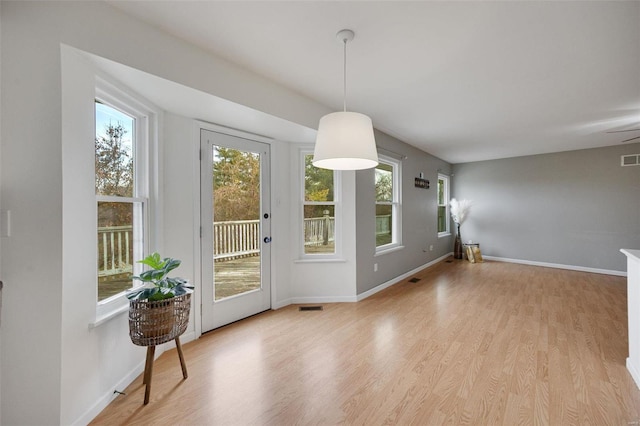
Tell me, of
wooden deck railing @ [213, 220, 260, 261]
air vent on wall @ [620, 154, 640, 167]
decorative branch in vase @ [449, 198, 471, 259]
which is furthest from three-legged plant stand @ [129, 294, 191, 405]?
air vent on wall @ [620, 154, 640, 167]

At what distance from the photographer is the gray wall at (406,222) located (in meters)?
3.85

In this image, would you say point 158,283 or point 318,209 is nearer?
point 158,283

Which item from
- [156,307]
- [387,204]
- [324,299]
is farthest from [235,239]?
[387,204]

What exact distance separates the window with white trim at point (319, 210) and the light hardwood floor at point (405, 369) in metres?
0.79

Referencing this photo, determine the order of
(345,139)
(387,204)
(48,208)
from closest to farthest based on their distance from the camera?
1. (48,208)
2. (345,139)
3. (387,204)

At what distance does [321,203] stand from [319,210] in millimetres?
102

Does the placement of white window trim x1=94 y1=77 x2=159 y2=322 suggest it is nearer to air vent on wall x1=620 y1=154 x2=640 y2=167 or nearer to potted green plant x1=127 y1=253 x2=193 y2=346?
potted green plant x1=127 y1=253 x2=193 y2=346

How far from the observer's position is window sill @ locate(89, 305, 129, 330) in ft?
5.46

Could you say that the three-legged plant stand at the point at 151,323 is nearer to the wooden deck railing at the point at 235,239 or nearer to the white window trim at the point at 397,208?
the wooden deck railing at the point at 235,239

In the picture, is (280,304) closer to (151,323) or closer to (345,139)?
(151,323)

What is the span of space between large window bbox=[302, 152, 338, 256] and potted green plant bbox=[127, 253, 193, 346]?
77.3 inches

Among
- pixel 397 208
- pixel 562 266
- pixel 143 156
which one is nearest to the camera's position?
pixel 143 156

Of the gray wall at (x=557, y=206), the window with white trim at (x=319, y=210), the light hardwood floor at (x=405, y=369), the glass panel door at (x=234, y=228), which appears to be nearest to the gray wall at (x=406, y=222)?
the window with white trim at (x=319, y=210)

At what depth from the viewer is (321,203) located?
3.68m
